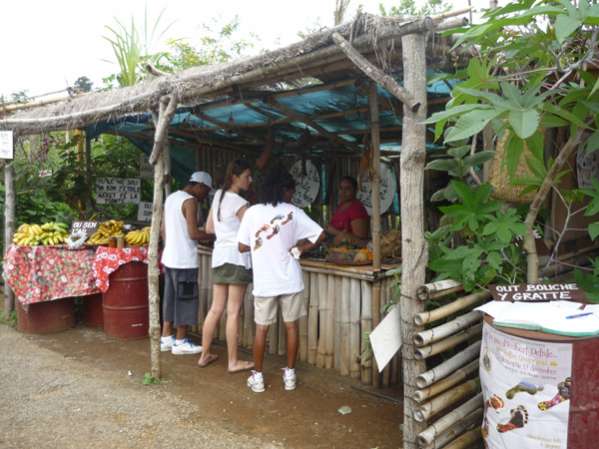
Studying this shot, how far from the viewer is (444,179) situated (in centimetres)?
625

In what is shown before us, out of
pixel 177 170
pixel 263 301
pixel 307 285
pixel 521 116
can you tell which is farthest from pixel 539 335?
pixel 177 170

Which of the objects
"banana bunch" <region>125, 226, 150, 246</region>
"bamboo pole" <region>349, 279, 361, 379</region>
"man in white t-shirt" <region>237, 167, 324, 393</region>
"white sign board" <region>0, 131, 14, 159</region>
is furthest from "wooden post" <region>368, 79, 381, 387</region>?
"white sign board" <region>0, 131, 14, 159</region>

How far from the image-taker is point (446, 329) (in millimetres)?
2906

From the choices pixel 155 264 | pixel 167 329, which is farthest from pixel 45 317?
pixel 155 264

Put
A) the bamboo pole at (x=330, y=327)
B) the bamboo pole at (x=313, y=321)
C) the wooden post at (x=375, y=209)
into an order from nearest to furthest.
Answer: the wooden post at (x=375, y=209) → the bamboo pole at (x=330, y=327) → the bamboo pole at (x=313, y=321)

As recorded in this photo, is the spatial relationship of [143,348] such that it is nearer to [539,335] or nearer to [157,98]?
[157,98]

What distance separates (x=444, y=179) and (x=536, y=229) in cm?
280

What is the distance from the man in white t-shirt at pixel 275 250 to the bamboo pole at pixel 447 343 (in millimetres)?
1438

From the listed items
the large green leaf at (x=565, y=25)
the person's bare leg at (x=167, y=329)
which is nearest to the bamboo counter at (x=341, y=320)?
the person's bare leg at (x=167, y=329)

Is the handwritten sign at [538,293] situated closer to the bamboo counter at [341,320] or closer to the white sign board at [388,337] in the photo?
the white sign board at [388,337]

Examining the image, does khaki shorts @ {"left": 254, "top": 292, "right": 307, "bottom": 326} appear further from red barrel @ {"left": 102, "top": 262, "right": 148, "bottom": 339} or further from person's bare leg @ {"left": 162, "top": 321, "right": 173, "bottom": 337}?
red barrel @ {"left": 102, "top": 262, "right": 148, "bottom": 339}

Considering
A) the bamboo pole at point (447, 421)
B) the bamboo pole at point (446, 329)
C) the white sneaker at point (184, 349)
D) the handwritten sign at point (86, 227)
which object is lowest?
the white sneaker at point (184, 349)

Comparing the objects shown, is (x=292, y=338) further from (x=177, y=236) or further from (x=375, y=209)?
(x=177, y=236)

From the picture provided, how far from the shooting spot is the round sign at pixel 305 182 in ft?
27.2
